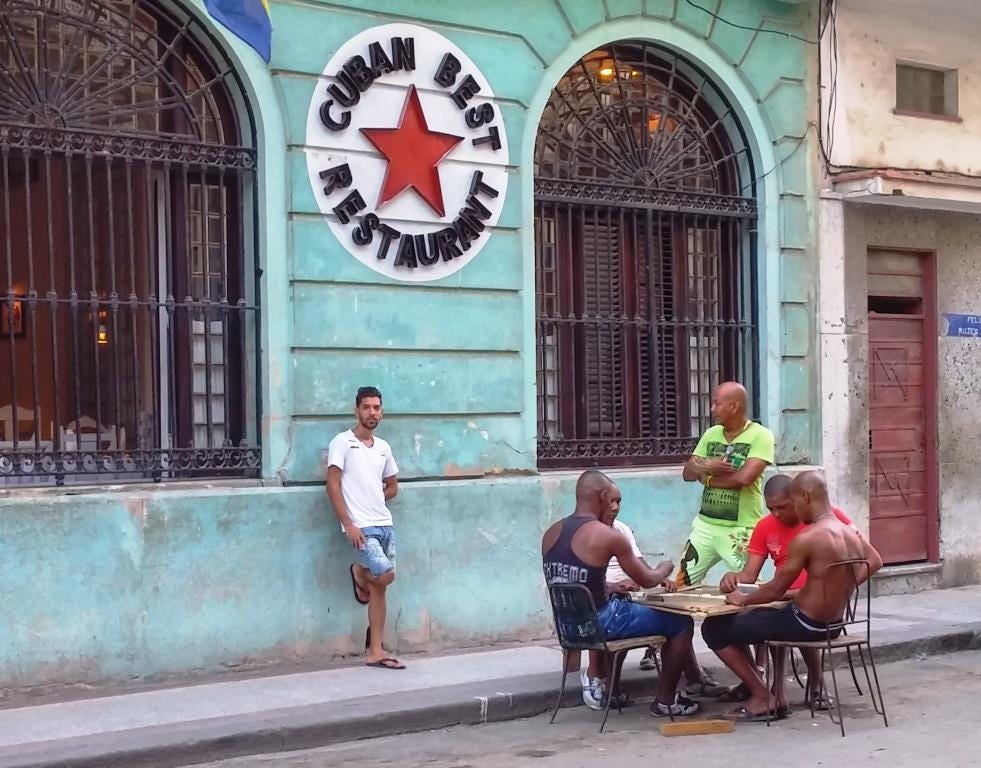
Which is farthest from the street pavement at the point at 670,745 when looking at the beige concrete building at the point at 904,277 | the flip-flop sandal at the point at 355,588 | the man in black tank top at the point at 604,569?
the beige concrete building at the point at 904,277

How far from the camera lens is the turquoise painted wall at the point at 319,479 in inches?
293

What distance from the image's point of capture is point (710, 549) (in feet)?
25.5

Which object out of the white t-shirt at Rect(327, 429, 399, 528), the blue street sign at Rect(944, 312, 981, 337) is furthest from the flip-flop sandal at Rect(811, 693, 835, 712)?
the blue street sign at Rect(944, 312, 981, 337)

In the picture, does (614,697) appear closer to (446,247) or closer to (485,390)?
(485,390)

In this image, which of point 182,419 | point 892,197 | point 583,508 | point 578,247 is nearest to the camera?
point 583,508

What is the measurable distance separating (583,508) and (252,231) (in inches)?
115

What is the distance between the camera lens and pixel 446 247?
28.9ft

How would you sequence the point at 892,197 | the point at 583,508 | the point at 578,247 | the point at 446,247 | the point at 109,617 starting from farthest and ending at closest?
1. the point at 892,197
2. the point at 578,247
3. the point at 446,247
4. the point at 109,617
5. the point at 583,508

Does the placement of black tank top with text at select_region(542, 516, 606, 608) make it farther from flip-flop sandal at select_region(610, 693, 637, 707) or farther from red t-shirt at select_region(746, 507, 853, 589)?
red t-shirt at select_region(746, 507, 853, 589)

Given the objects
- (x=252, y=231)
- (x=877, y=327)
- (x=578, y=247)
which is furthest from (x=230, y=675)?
(x=877, y=327)

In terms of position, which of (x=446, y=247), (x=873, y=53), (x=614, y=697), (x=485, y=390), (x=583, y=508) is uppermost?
(x=873, y=53)

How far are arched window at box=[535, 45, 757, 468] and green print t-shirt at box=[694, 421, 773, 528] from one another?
196cm

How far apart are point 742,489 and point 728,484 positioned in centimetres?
9

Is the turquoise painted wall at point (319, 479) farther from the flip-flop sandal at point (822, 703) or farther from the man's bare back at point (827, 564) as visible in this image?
the man's bare back at point (827, 564)
